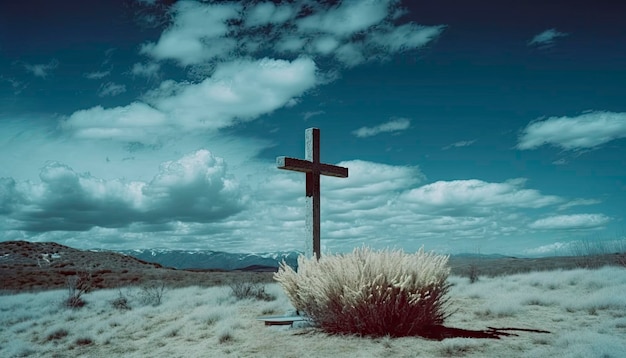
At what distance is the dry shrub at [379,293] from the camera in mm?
7887

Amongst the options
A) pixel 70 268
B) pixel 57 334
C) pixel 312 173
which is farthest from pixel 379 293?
pixel 70 268

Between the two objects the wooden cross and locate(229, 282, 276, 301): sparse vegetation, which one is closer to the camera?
the wooden cross

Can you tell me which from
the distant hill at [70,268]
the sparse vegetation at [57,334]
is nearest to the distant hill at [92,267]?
the distant hill at [70,268]

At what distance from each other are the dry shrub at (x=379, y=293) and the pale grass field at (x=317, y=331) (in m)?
0.33

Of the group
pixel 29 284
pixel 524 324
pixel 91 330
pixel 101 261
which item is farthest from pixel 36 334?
pixel 101 261

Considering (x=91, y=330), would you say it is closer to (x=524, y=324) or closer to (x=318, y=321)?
(x=318, y=321)

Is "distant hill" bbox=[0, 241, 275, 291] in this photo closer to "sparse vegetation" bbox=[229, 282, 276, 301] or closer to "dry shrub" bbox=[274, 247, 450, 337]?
"sparse vegetation" bbox=[229, 282, 276, 301]

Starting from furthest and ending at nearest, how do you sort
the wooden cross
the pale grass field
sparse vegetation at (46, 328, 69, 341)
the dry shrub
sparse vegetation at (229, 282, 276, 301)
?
1. sparse vegetation at (229, 282, 276, 301)
2. sparse vegetation at (46, 328, 69, 341)
3. the wooden cross
4. the dry shrub
5. the pale grass field

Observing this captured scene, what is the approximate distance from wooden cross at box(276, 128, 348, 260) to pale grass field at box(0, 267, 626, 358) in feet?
6.79

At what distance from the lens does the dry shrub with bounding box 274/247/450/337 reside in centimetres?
789

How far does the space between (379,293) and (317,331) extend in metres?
1.52

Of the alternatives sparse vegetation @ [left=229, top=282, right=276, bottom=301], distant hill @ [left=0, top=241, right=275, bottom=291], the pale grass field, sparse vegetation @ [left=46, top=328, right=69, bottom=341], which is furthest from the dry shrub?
distant hill @ [left=0, top=241, right=275, bottom=291]

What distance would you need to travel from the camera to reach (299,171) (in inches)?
439

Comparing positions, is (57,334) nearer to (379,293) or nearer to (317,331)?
(317,331)
